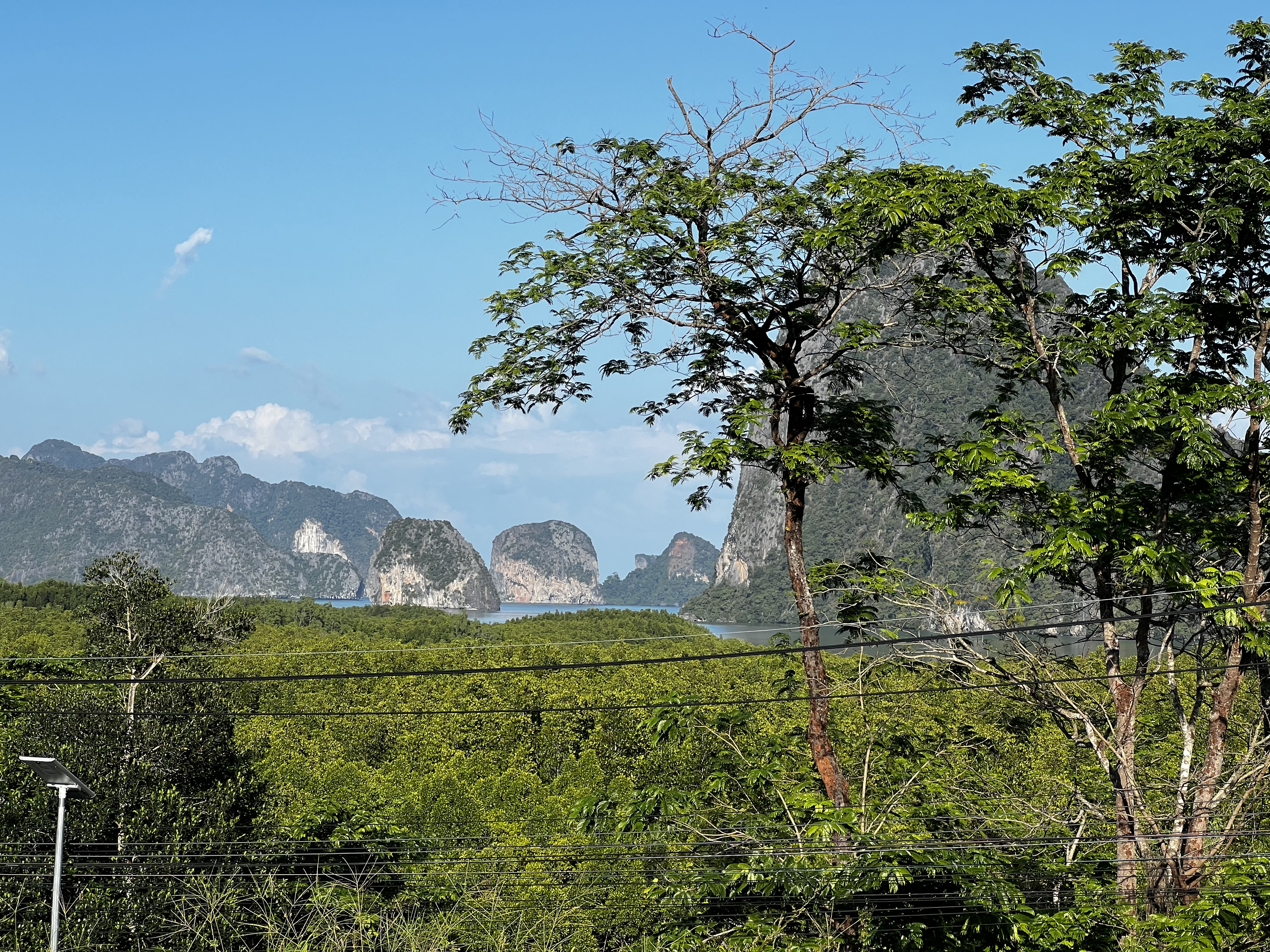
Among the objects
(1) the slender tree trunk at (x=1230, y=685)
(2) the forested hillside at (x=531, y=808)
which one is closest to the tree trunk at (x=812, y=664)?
(2) the forested hillside at (x=531, y=808)

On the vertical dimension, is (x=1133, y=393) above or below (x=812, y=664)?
above

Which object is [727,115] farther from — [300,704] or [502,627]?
[502,627]

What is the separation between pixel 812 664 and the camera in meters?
10.4

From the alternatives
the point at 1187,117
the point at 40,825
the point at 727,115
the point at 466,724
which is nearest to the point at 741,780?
the point at 727,115

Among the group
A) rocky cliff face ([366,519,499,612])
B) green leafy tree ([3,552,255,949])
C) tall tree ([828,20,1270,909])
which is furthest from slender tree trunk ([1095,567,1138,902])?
rocky cliff face ([366,519,499,612])

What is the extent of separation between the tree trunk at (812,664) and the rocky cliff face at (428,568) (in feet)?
581

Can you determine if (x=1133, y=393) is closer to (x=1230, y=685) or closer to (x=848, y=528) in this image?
(x=1230, y=685)

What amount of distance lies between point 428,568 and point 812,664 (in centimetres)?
18086

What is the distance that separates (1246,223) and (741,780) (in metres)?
7.42

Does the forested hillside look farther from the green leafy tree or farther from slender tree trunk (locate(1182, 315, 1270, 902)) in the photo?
slender tree trunk (locate(1182, 315, 1270, 902))

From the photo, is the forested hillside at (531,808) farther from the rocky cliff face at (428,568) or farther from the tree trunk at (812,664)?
the rocky cliff face at (428,568)

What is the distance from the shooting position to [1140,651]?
10.9m

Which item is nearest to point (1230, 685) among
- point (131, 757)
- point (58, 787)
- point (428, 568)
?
point (58, 787)

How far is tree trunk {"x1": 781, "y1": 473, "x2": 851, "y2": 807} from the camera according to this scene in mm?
10266
